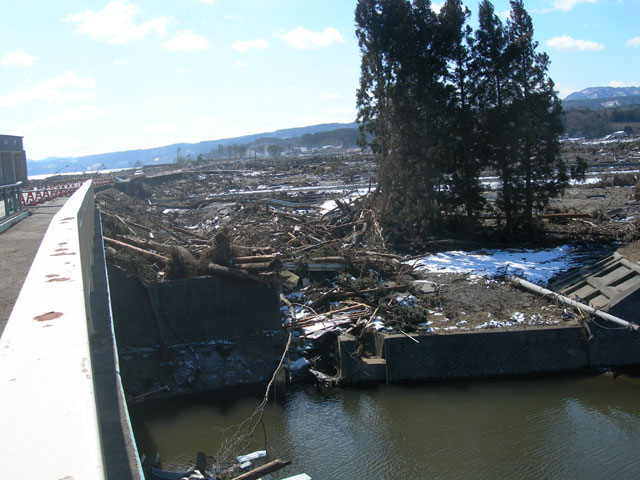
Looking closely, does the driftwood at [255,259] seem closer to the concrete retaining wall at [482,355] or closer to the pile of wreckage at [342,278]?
the pile of wreckage at [342,278]

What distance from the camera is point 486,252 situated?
17719mm

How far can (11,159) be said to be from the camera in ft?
81.8

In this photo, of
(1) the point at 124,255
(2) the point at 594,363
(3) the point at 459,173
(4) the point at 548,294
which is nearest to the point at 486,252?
(3) the point at 459,173

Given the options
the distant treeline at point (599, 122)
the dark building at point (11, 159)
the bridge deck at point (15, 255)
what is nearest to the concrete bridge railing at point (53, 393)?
the bridge deck at point (15, 255)

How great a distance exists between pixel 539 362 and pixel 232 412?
6755 mm

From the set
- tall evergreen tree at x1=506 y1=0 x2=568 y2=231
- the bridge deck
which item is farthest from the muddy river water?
tall evergreen tree at x1=506 y1=0 x2=568 y2=231

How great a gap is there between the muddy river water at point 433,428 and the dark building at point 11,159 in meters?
18.2

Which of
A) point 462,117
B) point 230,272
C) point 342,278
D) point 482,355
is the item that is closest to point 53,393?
point 482,355

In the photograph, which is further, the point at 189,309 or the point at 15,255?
the point at 189,309

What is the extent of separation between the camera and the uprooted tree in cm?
1795

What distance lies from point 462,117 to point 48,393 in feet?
59.4

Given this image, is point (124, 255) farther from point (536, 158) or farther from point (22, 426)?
point (536, 158)

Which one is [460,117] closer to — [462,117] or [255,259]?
[462,117]

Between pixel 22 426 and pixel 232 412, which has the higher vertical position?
pixel 22 426
